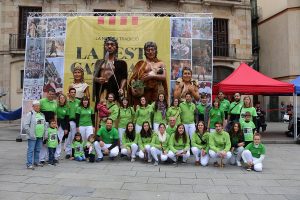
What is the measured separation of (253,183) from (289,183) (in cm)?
71

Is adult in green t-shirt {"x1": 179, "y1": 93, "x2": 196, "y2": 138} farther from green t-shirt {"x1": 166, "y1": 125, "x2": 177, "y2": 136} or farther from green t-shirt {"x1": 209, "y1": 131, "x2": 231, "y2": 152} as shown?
green t-shirt {"x1": 209, "y1": 131, "x2": 231, "y2": 152}

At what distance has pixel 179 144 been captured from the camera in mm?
8773

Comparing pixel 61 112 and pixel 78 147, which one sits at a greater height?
pixel 61 112

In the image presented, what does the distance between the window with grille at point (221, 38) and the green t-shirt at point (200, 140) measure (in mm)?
15919

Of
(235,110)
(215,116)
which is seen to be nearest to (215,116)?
(215,116)

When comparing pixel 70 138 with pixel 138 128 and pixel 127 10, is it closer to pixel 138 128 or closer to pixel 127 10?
pixel 138 128

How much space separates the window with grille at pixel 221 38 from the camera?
2398cm

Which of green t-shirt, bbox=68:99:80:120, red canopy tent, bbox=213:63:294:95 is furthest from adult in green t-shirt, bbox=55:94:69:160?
red canopy tent, bbox=213:63:294:95

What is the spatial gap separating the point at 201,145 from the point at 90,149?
2.85 m

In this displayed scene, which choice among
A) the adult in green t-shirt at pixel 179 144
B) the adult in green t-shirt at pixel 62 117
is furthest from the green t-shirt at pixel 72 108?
the adult in green t-shirt at pixel 179 144

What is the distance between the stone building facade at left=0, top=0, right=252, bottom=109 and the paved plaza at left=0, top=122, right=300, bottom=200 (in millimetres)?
13832

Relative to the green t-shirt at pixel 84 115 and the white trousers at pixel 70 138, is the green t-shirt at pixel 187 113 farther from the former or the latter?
the white trousers at pixel 70 138

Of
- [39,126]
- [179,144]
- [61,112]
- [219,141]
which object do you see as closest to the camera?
[39,126]

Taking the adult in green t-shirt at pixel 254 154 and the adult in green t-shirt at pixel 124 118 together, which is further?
the adult in green t-shirt at pixel 124 118
